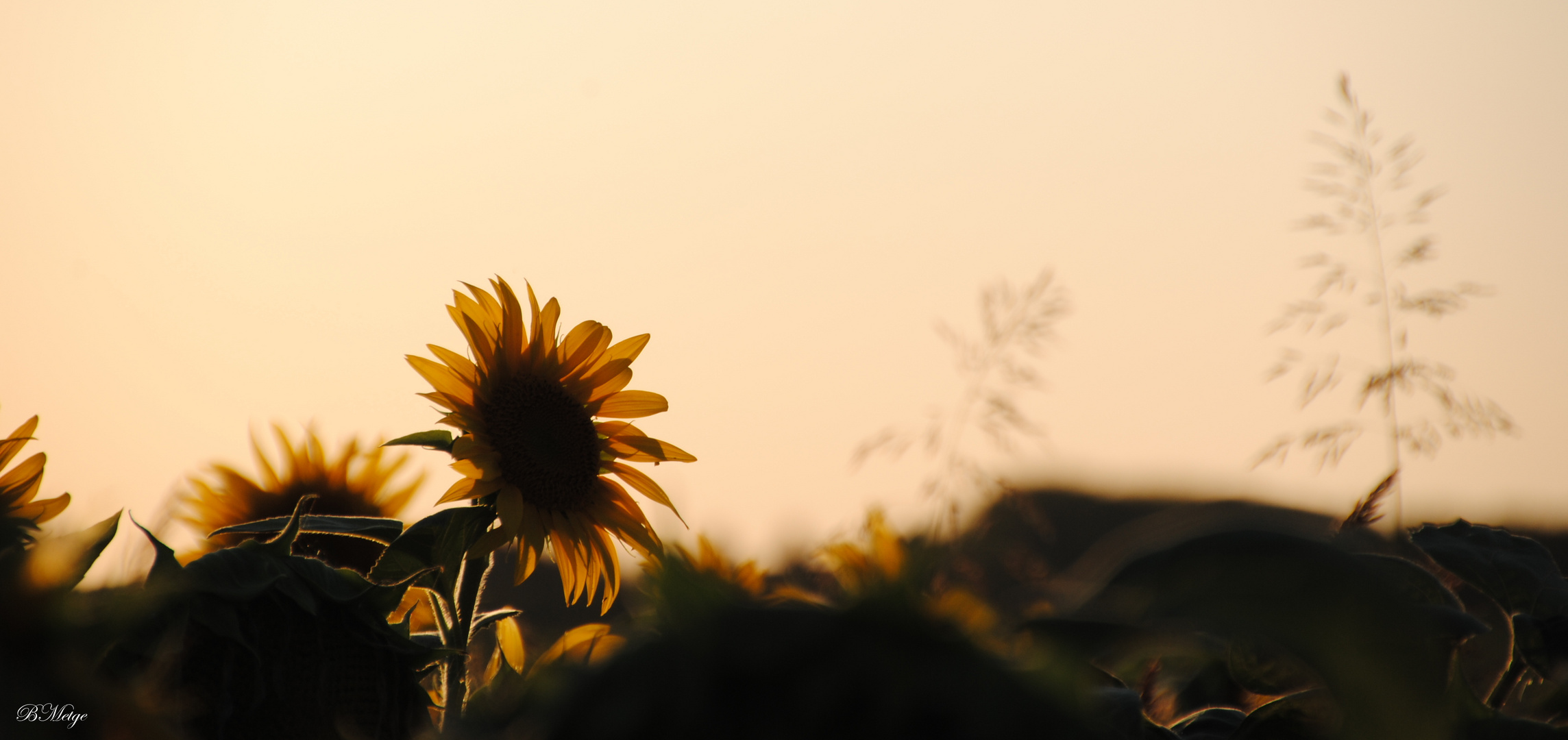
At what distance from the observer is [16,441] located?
0.84 meters

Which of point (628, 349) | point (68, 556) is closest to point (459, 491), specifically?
point (628, 349)

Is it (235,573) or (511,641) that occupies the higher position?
(235,573)

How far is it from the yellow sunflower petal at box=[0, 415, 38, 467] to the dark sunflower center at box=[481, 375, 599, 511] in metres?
0.78

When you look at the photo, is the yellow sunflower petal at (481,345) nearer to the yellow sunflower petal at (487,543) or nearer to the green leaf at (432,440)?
the green leaf at (432,440)

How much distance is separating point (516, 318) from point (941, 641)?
162 cm

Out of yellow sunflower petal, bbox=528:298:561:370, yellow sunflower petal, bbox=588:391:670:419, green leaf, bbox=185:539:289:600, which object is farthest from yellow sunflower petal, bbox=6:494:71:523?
yellow sunflower petal, bbox=588:391:670:419

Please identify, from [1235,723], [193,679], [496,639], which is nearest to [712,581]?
[193,679]

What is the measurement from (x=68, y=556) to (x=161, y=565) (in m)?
0.25

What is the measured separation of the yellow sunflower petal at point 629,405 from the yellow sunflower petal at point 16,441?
1058 millimetres

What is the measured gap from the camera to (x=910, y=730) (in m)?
0.30

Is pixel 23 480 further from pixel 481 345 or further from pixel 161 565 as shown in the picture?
pixel 481 345

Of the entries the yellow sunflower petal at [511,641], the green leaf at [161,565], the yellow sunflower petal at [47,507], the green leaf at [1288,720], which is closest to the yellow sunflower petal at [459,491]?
the yellow sunflower petal at [511,641]

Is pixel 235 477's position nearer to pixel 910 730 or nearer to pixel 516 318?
pixel 516 318
